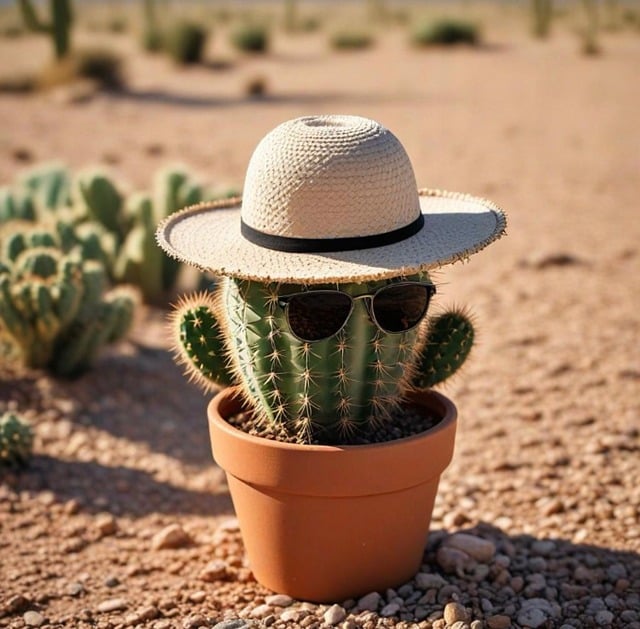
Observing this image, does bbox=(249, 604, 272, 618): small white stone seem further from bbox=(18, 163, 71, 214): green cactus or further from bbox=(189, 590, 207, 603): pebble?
bbox=(18, 163, 71, 214): green cactus

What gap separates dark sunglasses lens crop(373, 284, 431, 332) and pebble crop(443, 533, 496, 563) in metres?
0.96

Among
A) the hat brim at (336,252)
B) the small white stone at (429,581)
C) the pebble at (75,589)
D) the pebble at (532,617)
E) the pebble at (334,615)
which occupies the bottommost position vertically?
the pebble at (75,589)

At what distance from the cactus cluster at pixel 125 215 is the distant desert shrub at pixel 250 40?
21.3m

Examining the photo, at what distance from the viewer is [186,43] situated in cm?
2392

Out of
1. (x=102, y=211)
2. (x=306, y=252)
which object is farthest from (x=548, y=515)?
(x=102, y=211)

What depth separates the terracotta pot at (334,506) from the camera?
324 centimetres

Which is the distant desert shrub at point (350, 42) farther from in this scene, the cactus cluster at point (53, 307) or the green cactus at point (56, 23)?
the cactus cluster at point (53, 307)

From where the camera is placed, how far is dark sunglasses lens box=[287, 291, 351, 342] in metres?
3.13

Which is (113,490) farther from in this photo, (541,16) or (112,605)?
(541,16)

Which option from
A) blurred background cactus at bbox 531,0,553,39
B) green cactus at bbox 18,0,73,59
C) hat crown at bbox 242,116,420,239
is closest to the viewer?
hat crown at bbox 242,116,420,239

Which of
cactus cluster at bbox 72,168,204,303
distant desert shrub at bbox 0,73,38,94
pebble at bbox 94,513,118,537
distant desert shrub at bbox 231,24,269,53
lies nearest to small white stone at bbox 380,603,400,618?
pebble at bbox 94,513,118,537

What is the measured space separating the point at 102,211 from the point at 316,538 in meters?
4.14

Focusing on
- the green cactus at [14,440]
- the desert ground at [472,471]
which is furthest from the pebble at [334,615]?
the green cactus at [14,440]

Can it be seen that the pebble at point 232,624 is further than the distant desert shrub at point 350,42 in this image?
No
